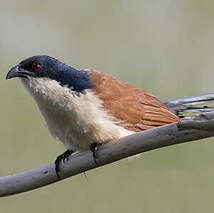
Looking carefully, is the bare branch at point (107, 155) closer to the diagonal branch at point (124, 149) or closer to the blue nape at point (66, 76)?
the diagonal branch at point (124, 149)

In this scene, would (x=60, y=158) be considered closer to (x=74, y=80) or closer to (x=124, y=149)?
(x=74, y=80)

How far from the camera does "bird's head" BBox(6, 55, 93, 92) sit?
9.32ft

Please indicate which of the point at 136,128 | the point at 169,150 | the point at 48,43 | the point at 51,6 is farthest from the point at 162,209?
the point at 51,6

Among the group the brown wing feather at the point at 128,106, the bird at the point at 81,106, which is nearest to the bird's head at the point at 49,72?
the bird at the point at 81,106

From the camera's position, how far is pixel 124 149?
2160 mm

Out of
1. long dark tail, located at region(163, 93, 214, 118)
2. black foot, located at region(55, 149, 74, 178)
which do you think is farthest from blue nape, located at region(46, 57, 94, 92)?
long dark tail, located at region(163, 93, 214, 118)

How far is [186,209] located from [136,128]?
93cm

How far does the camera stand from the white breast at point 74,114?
2.74 m

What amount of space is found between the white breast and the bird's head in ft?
0.10

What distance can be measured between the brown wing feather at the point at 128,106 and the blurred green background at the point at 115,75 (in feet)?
2.68

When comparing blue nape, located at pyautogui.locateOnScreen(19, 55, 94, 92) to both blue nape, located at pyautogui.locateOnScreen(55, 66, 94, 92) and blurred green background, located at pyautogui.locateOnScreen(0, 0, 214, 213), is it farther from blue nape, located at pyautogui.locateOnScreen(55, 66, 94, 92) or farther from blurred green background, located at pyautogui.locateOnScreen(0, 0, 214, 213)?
blurred green background, located at pyautogui.locateOnScreen(0, 0, 214, 213)

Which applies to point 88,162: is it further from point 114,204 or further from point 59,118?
point 114,204

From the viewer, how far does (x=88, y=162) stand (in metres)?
2.45

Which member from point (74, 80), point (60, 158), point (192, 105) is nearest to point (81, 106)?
point (74, 80)
